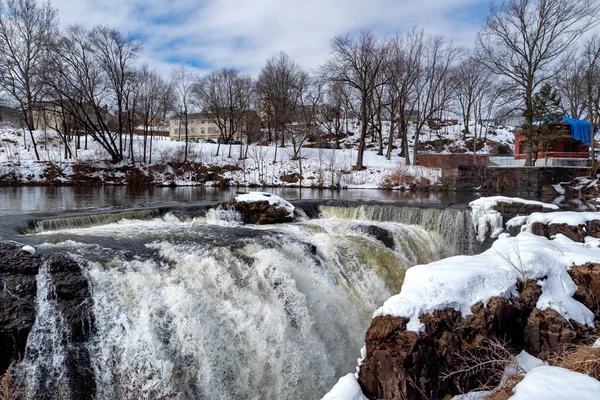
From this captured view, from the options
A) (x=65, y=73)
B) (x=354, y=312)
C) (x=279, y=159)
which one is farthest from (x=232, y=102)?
(x=354, y=312)

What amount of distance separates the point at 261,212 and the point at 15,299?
7.50 m

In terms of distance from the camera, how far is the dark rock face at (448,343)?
13.1 ft

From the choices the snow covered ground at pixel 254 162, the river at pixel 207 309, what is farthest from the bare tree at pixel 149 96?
the river at pixel 207 309

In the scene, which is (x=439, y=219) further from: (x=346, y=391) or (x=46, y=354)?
(x=46, y=354)

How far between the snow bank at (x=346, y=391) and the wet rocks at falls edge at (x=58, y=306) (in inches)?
103

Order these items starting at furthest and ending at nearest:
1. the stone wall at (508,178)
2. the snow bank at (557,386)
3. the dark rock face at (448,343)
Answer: the stone wall at (508,178)
the dark rock face at (448,343)
the snow bank at (557,386)

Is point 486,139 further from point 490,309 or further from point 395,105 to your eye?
point 490,309

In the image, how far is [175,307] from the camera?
17.7 ft

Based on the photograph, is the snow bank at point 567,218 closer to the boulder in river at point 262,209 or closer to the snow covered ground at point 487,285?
the snow covered ground at point 487,285

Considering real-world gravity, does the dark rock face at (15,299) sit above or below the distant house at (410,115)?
below

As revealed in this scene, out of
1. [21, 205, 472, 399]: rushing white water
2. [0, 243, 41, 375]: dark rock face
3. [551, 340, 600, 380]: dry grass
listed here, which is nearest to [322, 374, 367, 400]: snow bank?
[21, 205, 472, 399]: rushing white water

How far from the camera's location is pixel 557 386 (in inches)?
113

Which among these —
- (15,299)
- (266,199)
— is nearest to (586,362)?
(15,299)

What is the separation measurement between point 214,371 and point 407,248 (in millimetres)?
6834
